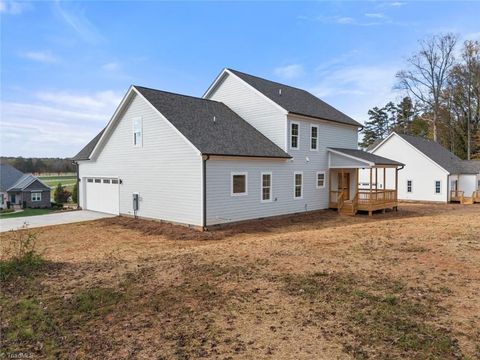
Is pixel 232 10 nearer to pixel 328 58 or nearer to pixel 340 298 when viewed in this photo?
pixel 328 58

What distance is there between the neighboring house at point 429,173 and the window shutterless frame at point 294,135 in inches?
620

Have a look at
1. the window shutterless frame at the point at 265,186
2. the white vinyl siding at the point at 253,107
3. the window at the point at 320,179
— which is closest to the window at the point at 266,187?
the window shutterless frame at the point at 265,186

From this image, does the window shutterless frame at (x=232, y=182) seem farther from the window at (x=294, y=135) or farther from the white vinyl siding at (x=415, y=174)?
the white vinyl siding at (x=415, y=174)

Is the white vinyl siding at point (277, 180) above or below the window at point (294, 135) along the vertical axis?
below

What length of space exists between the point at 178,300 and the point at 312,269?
10.2ft

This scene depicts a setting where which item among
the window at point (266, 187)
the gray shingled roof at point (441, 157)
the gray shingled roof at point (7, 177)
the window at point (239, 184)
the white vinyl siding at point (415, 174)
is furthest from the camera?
the gray shingled roof at point (7, 177)

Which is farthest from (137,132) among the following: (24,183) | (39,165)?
(39,165)

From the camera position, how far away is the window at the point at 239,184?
15.3 m

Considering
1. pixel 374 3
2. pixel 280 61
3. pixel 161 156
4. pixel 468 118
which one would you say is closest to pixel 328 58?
pixel 280 61

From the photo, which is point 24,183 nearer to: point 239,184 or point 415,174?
point 239,184

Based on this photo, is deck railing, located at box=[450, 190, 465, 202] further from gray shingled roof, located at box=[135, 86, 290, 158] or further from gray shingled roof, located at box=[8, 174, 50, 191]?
gray shingled roof, located at box=[8, 174, 50, 191]

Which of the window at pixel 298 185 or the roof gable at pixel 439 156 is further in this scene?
the roof gable at pixel 439 156

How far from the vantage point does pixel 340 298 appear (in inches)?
227

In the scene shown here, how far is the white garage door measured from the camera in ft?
61.5
